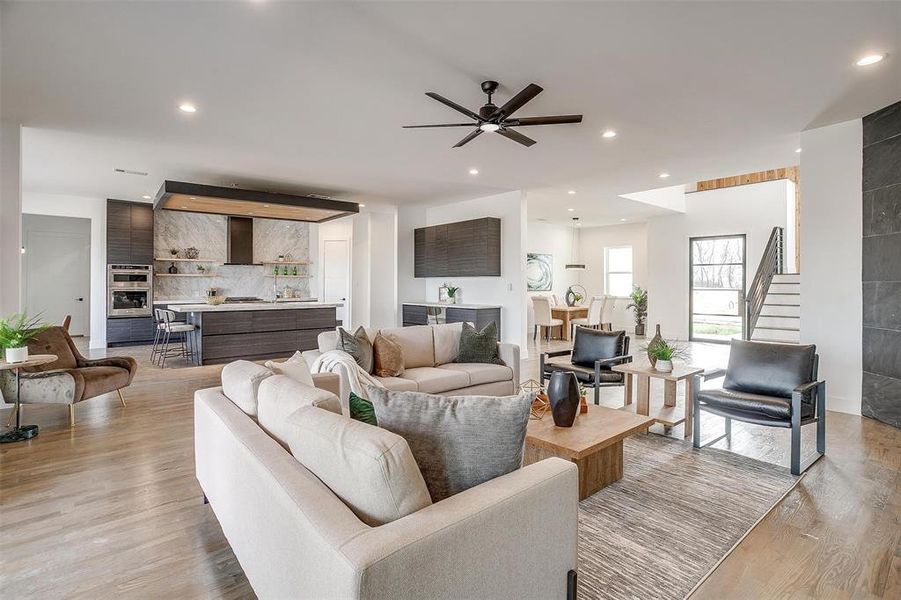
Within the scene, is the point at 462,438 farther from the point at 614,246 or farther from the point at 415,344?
the point at 614,246

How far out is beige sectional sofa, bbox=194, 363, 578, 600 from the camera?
1017mm

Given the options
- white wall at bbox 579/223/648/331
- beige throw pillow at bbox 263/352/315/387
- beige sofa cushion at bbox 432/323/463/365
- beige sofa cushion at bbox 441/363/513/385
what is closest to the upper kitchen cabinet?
beige sofa cushion at bbox 432/323/463/365

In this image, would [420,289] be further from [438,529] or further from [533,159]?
[438,529]

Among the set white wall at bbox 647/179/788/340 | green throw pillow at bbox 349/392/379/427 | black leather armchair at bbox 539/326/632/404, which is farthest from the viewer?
white wall at bbox 647/179/788/340

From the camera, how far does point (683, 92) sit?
362 centimetres

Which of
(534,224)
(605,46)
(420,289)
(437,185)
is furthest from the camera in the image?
(534,224)

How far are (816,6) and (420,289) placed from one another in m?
7.76

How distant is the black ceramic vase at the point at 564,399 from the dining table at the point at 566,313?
7.83 meters

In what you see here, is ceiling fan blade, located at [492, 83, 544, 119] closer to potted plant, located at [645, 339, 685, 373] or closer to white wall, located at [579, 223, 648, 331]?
potted plant, located at [645, 339, 685, 373]

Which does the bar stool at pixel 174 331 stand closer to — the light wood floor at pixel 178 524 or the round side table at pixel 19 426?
the round side table at pixel 19 426

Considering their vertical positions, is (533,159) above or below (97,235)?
above

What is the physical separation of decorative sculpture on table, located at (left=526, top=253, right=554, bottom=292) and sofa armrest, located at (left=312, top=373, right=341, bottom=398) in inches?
328

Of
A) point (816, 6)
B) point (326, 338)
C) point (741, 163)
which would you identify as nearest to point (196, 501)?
point (326, 338)

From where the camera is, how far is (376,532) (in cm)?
106
